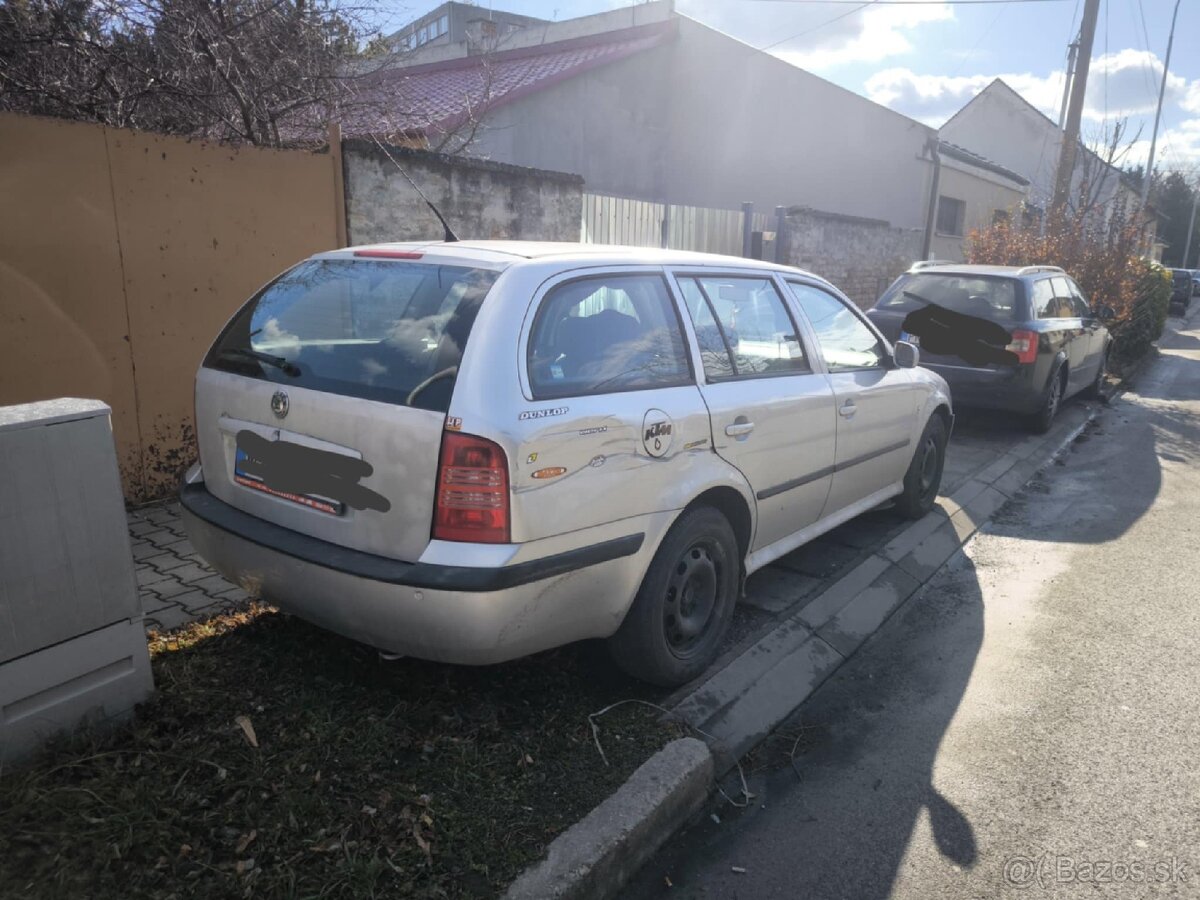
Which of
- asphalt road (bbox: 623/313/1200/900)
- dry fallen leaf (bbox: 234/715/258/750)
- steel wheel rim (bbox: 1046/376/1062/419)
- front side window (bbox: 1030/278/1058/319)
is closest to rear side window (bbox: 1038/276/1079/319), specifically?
front side window (bbox: 1030/278/1058/319)

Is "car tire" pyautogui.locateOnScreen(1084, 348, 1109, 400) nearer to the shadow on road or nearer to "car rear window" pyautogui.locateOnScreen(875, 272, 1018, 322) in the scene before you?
"car rear window" pyautogui.locateOnScreen(875, 272, 1018, 322)

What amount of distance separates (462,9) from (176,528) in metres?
29.6

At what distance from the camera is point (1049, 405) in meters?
8.80

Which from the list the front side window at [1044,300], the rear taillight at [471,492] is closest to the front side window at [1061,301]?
the front side window at [1044,300]

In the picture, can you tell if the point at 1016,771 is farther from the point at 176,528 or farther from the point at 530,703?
the point at 176,528

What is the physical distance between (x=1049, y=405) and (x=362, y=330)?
8042 mm

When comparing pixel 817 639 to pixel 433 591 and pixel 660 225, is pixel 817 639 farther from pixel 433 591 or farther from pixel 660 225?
pixel 660 225

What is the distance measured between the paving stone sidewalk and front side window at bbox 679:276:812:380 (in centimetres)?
247

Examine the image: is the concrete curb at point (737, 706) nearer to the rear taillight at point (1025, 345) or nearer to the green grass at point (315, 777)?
the green grass at point (315, 777)

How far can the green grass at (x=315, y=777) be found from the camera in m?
2.23

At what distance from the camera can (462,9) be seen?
29672mm

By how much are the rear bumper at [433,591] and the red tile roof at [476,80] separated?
576 centimetres

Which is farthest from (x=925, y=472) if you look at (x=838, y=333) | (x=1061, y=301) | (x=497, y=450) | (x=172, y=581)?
(x=1061, y=301)

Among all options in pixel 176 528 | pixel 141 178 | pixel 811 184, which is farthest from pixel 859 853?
pixel 811 184
